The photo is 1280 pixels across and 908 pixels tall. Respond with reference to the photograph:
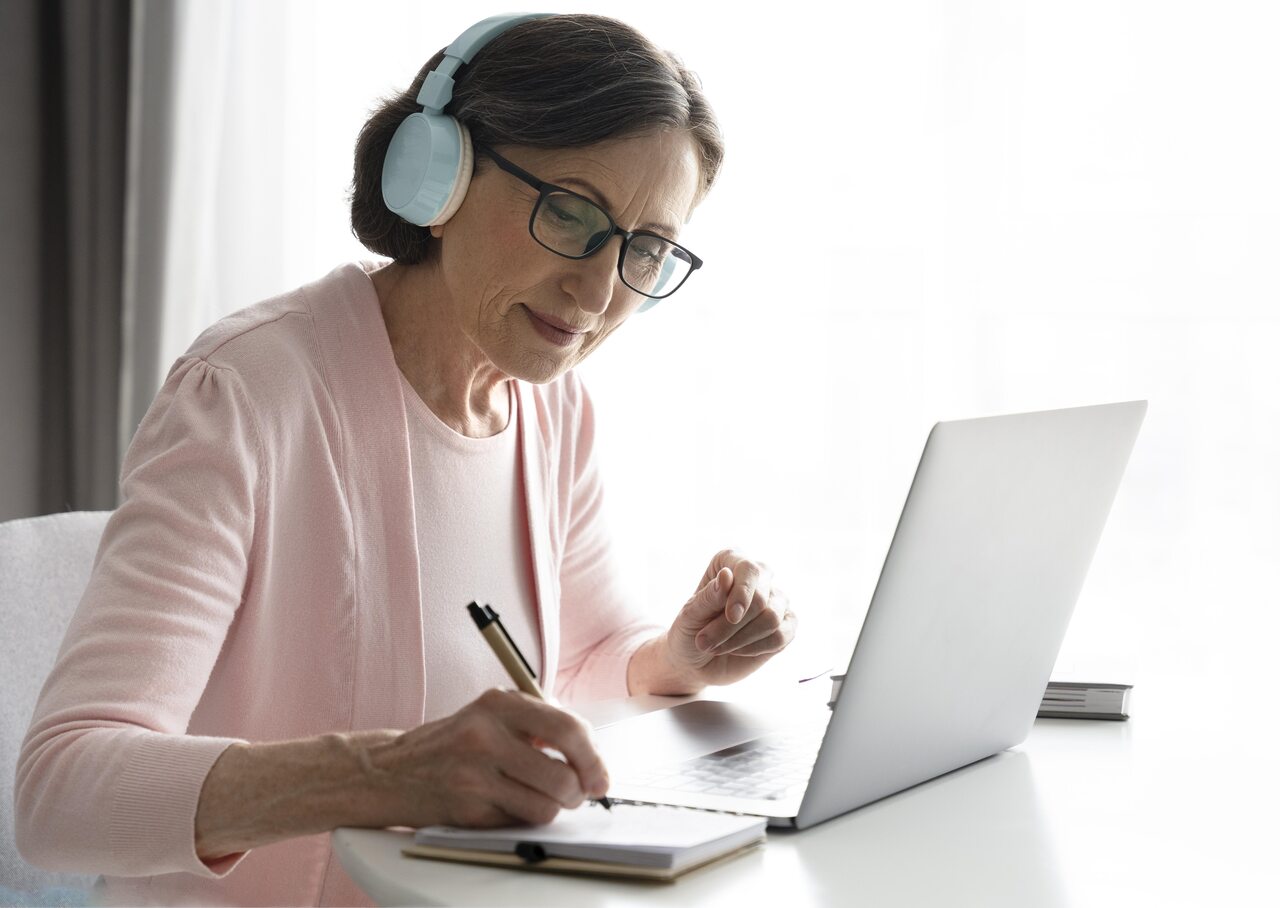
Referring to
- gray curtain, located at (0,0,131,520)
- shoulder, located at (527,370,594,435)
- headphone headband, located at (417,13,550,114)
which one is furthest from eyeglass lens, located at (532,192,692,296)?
gray curtain, located at (0,0,131,520)

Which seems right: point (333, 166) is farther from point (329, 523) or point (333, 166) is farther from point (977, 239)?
point (329, 523)

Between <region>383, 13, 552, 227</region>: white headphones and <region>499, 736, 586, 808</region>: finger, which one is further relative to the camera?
<region>383, 13, 552, 227</region>: white headphones

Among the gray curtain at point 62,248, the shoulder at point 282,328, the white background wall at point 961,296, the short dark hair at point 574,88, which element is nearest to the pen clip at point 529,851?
the shoulder at point 282,328

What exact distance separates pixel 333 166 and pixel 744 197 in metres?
0.96

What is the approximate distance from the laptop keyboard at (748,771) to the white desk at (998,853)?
7 centimetres

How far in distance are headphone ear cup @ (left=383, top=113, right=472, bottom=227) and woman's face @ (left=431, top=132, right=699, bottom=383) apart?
0.02m

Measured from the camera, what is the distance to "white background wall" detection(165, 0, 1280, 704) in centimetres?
200

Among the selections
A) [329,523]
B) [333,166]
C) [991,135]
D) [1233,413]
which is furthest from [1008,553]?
[333,166]

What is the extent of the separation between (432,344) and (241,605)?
0.35m

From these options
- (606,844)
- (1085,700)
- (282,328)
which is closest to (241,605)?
(282,328)

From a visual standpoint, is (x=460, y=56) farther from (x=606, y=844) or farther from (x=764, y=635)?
(x=606, y=844)

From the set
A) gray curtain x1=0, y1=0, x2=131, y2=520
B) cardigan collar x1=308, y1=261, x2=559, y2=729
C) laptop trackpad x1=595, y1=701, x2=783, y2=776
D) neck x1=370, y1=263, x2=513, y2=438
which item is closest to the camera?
laptop trackpad x1=595, y1=701, x2=783, y2=776

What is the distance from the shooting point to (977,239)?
215cm

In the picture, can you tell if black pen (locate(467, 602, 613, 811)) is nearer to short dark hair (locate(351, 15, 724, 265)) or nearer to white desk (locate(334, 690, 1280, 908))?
white desk (locate(334, 690, 1280, 908))
